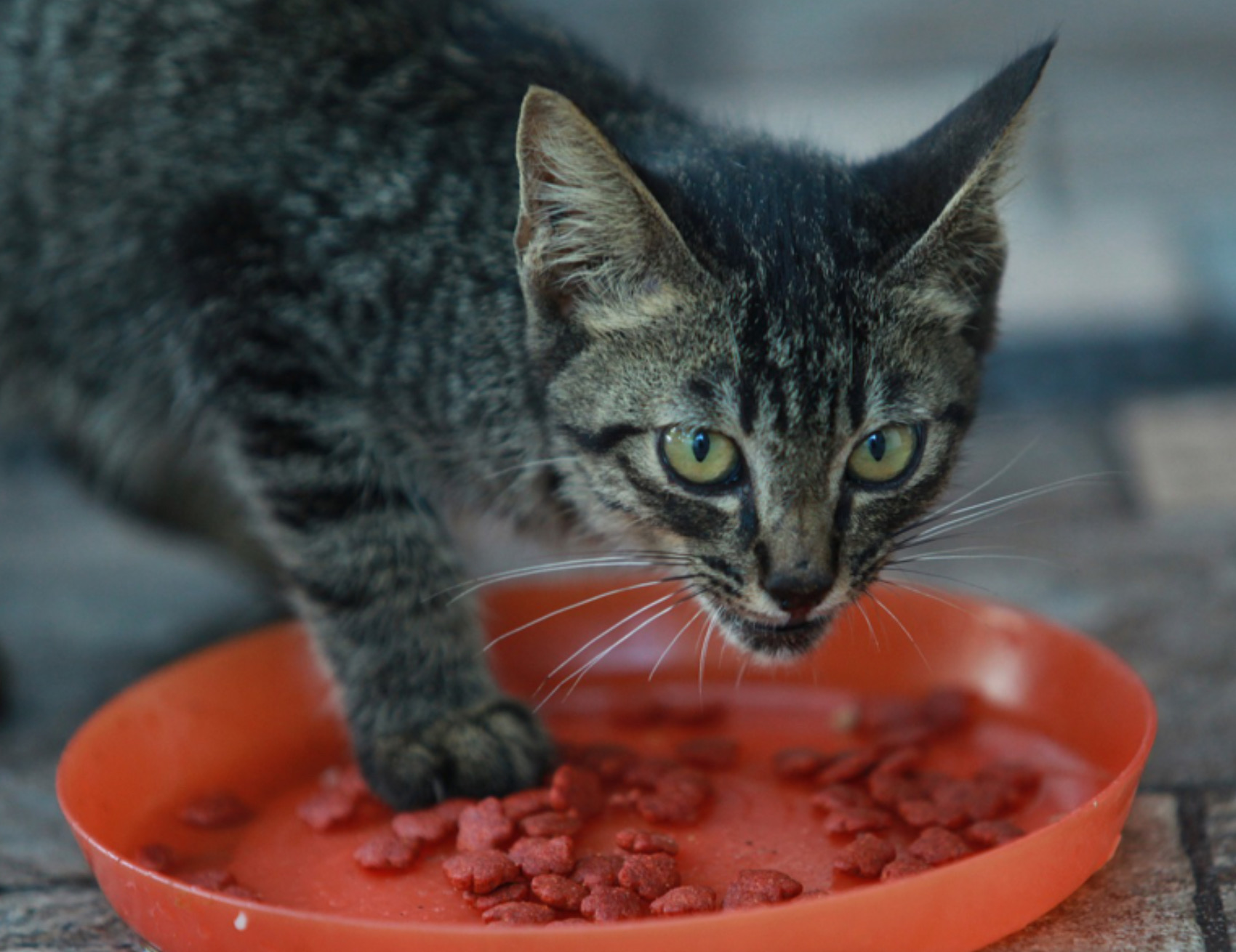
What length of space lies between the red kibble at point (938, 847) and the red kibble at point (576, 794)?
1.57ft

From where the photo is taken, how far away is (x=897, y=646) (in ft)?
8.51

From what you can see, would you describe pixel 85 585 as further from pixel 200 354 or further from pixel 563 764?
pixel 563 764

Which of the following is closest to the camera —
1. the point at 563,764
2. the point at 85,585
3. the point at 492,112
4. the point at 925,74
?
the point at 563,764

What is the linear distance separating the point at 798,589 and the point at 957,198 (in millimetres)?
576

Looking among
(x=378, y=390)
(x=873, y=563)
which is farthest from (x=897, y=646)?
(x=378, y=390)

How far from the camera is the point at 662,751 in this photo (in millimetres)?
2449

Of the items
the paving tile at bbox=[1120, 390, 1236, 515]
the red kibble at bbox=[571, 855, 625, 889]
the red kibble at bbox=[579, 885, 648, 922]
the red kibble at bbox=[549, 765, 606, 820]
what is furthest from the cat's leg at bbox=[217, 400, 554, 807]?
the paving tile at bbox=[1120, 390, 1236, 515]

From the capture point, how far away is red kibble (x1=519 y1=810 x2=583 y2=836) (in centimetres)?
202

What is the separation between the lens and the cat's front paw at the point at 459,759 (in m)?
2.21

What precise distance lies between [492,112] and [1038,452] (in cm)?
210

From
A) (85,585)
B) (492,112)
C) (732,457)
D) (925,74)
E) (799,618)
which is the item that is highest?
(925,74)

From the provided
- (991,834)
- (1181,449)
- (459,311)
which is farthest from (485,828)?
(1181,449)

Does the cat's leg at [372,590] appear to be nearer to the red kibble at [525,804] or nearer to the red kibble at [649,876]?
the red kibble at [525,804]

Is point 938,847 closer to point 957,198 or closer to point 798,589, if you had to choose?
point 798,589
